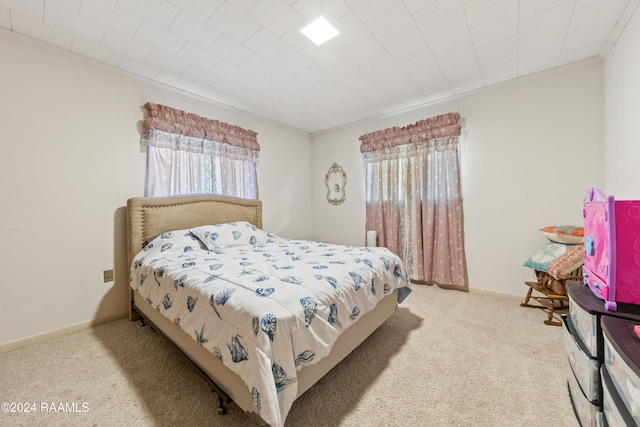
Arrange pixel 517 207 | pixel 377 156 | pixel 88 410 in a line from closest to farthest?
1. pixel 88 410
2. pixel 517 207
3. pixel 377 156

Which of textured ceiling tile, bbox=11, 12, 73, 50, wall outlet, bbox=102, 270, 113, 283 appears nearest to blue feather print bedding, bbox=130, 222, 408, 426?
wall outlet, bbox=102, 270, 113, 283

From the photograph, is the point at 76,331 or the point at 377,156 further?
the point at 377,156

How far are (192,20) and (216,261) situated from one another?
181cm

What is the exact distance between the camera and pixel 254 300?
1.13 metres

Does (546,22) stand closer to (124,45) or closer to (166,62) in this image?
(166,62)

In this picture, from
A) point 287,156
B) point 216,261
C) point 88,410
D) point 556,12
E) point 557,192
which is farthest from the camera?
point 287,156

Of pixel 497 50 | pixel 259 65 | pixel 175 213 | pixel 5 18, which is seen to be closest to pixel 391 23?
pixel 497 50

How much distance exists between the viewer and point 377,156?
3.71 meters

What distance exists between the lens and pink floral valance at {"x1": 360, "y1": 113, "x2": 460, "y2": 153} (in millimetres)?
3028

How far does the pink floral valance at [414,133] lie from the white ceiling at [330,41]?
0.37m

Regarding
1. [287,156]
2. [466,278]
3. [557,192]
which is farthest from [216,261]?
[557,192]

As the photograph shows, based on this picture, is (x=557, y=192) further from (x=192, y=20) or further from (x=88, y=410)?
(x=88, y=410)

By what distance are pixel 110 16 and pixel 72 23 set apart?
0.35 metres

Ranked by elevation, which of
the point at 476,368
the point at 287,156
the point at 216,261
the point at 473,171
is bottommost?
the point at 476,368
